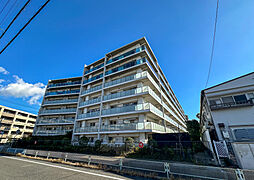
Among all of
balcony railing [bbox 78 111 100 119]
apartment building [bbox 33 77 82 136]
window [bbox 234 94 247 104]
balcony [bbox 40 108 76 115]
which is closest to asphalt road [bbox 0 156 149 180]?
balcony railing [bbox 78 111 100 119]

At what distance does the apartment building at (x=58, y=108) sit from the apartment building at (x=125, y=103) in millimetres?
4424

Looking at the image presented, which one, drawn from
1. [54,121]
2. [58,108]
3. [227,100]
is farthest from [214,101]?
[58,108]

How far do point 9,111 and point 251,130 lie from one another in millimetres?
67569

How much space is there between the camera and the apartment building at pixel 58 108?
25.3 meters

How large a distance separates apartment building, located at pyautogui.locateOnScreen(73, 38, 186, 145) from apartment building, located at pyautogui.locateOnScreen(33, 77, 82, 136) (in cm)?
442

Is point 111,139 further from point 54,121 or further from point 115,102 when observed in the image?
point 54,121

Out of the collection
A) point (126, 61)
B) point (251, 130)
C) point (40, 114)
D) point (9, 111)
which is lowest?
point (251, 130)

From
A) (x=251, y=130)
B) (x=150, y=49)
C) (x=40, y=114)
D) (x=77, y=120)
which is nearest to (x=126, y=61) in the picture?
(x=150, y=49)

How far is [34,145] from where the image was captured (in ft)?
65.9

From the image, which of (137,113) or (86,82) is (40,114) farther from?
(137,113)

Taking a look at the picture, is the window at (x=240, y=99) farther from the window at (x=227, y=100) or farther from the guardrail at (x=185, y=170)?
the guardrail at (x=185, y=170)

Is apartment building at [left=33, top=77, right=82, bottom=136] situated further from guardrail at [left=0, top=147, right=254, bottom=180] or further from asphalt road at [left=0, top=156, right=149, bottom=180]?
guardrail at [left=0, top=147, right=254, bottom=180]

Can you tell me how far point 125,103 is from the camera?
18328 mm

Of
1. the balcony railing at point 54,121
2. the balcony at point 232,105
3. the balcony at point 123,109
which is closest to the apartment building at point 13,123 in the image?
the balcony railing at point 54,121
